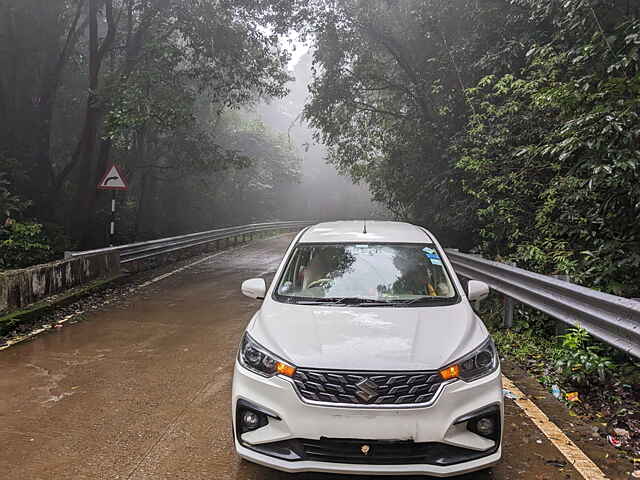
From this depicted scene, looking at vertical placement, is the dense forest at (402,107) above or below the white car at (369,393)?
above

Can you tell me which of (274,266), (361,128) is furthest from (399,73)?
(274,266)

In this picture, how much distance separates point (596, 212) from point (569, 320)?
94.9 inches

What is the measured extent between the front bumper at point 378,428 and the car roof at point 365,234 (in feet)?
6.17

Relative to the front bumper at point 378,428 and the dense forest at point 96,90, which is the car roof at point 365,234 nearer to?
the front bumper at point 378,428

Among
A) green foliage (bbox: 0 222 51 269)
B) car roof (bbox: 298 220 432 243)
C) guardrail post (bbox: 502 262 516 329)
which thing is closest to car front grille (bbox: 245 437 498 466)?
car roof (bbox: 298 220 432 243)

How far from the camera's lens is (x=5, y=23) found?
1571 cm

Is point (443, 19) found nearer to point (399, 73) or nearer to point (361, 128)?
point (399, 73)

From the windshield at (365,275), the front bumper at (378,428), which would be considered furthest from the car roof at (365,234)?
the front bumper at (378,428)

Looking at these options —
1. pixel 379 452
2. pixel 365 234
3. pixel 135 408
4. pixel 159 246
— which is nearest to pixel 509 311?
pixel 365 234

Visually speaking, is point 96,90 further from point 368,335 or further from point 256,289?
point 368,335

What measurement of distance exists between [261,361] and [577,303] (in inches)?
127

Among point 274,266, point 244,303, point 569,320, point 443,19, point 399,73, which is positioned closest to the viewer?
point 569,320

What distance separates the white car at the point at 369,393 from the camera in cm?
301

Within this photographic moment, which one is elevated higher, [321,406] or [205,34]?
[205,34]
